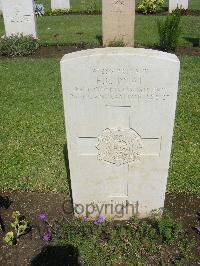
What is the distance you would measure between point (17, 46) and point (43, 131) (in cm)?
501

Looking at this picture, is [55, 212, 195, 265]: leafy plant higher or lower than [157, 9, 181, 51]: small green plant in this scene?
lower

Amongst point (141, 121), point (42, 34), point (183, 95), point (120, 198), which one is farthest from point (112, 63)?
point (42, 34)

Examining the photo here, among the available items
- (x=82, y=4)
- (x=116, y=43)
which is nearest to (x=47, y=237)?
(x=116, y=43)

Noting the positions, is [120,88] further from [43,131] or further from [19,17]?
[19,17]

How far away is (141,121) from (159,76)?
470mm

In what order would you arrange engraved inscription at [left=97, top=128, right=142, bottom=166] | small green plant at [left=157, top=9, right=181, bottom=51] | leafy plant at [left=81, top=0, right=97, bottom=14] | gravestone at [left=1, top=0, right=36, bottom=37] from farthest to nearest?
leafy plant at [left=81, top=0, right=97, bottom=14] → gravestone at [left=1, top=0, right=36, bottom=37] → small green plant at [left=157, top=9, right=181, bottom=51] → engraved inscription at [left=97, top=128, right=142, bottom=166]

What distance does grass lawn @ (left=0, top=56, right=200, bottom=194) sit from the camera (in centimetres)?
458

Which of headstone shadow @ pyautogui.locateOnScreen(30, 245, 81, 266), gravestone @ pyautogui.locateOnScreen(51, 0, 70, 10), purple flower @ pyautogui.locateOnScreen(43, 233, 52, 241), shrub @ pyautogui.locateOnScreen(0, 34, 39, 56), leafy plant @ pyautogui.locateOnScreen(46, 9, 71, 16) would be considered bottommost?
headstone shadow @ pyautogui.locateOnScreen(30, 245, 81, 266)

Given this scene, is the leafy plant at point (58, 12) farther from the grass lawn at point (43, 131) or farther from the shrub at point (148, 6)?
the grass lawn at point (43, 131)

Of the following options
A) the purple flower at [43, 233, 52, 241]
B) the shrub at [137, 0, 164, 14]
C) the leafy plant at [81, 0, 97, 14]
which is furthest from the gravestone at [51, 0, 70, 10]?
the purple flower at [43, 233, 52, 241]

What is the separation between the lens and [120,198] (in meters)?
3.63

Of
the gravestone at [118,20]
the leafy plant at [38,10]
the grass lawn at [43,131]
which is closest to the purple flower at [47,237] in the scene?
the grass lawn at [43,131]

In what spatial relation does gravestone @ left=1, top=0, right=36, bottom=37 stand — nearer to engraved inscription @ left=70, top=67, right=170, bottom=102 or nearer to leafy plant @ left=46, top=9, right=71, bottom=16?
leafy plant @ left=46, top=9, right=71, bottom=16

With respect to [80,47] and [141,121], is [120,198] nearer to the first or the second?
[141,121]
